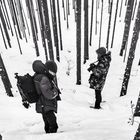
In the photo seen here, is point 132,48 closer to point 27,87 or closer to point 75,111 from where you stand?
point 75,111

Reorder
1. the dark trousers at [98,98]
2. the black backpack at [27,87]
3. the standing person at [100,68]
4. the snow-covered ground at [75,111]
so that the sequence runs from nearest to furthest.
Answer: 1. the black backpack at [27,87]
2. the snow-covered ground at [75,111]
3. the standing person at [100,68]
4. the dark trousers at [98,98]

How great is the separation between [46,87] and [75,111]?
2240mm

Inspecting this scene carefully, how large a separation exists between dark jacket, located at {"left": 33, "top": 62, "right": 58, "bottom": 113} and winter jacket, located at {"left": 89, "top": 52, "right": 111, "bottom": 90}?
187 centimetres

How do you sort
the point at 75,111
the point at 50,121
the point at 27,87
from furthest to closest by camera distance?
the point at 75,111
the point at 50,121
the point at 27,87

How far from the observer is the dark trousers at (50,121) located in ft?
13.2

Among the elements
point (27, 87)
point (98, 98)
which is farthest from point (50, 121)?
point (98, 98)

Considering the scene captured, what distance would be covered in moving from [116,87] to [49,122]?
4309 mm

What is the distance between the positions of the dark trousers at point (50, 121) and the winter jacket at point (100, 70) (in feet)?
6.08

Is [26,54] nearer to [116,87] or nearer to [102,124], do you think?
[116,87]

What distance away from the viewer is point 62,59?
10422 mm

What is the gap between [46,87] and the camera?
3670 mm

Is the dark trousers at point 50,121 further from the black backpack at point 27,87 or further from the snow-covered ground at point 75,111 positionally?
the black backpack at point 27,87

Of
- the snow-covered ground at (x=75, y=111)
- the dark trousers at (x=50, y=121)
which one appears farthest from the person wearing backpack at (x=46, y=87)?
the snow-covered ground at (x=75, y=111)

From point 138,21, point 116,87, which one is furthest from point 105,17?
point 138,21
